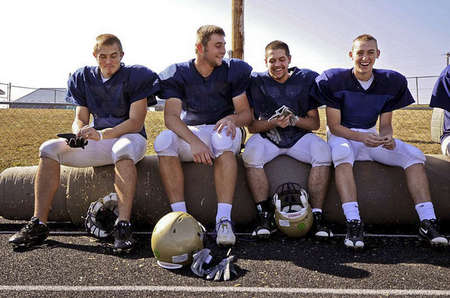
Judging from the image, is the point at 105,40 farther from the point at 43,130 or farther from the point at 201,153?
the point at 43,130

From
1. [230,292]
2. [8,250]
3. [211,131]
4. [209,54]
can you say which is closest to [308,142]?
[211,131]

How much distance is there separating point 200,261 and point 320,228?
101 centimetres

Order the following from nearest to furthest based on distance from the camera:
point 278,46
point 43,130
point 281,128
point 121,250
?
1. point 121,250
2. point 278,46
3. point 281,128
4. point 43,130

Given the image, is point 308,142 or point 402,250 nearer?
point 402,250

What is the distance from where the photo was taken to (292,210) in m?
3.30

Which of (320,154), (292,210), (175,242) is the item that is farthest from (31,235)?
(320,154)

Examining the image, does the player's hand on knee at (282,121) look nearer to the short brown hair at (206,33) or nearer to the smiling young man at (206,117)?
the smiling young man at (206,117)

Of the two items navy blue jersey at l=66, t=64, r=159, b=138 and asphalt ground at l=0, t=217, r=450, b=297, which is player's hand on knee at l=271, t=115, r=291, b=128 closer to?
asphalt ground at l=0, t=217, r=450, b=297

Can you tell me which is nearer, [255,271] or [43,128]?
[255,271]

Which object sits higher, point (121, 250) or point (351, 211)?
point (351, 211)

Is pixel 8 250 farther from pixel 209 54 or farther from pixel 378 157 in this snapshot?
Result: pixel 378 157

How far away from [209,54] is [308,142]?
1.05 meters

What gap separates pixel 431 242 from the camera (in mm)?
3006

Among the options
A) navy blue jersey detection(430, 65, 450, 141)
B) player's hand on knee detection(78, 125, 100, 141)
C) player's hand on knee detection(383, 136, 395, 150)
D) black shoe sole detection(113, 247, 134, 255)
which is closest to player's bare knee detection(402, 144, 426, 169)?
player's hand on knee detection(383, 136, 395, 150)
